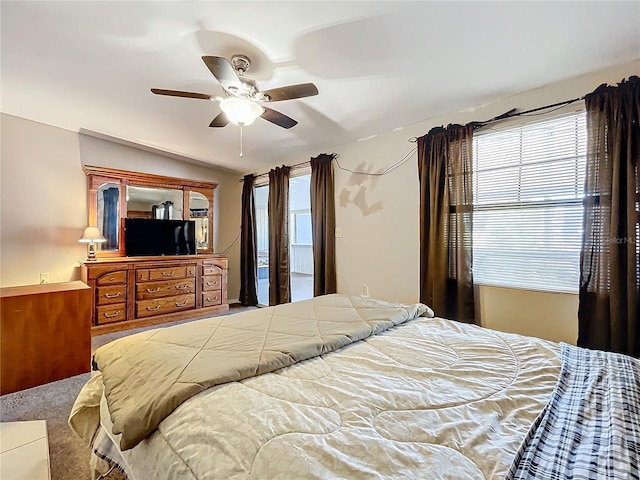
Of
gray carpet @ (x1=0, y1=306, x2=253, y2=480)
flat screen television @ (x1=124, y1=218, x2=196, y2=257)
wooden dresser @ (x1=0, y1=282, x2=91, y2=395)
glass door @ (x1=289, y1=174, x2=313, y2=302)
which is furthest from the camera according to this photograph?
glass door @ (x1=289, y1=174, x2=313, y2=302)

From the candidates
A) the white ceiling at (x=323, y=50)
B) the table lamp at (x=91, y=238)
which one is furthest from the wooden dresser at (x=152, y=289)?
the white ceiling at (x=323, y=50)

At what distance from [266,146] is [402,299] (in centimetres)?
254

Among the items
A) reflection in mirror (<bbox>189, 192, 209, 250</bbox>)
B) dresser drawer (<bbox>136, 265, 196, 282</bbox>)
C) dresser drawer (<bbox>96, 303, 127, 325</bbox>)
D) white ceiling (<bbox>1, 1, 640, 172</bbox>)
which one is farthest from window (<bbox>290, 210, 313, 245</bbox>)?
dresser drawer (<bbox>96, 303, 127, 325</bbox>)

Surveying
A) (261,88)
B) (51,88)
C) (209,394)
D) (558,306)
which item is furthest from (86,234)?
(558,306)

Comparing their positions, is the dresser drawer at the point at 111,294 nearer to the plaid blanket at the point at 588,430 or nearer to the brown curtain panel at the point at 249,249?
the brown curtain panel at the point at 249,249

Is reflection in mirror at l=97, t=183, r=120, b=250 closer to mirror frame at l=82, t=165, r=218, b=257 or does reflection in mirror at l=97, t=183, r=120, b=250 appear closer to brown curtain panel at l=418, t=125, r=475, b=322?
mirror frame at l=82, t=165, r=218, b=257

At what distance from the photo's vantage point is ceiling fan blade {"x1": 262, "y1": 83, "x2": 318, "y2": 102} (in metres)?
1.94

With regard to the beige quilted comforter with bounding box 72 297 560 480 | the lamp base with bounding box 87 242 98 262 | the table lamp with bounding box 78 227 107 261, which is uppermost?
the table lamp with bounding box 78 227 107 261

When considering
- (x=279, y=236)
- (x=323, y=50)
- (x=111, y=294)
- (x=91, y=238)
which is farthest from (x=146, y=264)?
(x=323, y=50)

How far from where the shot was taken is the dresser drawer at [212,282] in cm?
440

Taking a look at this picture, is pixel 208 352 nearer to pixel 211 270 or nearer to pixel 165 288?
pixel 165 288

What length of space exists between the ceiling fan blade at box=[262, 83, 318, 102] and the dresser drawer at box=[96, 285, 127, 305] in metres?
3.06

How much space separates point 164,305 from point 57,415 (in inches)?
82.9

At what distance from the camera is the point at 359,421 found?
2.73 feet
